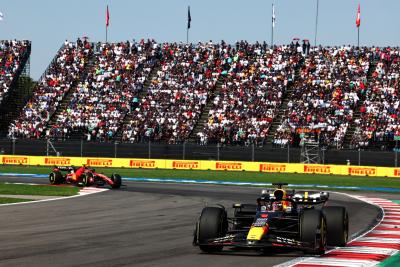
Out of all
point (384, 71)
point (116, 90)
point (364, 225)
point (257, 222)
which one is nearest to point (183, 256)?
point (257, 222)

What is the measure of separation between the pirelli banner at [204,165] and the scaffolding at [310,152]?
1.23ft

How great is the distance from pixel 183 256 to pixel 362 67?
44962 mm

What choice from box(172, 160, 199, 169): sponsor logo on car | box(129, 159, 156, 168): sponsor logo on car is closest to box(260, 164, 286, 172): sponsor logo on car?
box(172, 160, 199, 169): sponsor logo on car

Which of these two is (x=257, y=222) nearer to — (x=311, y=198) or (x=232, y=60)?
(x=311, y=198)

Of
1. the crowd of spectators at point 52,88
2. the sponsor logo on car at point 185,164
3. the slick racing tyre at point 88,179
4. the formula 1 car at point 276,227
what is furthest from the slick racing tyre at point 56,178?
the crowd of spectators at point 52,88

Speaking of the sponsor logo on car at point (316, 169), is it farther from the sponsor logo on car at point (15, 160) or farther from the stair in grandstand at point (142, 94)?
the sponsor logo on car at point (15, 160)

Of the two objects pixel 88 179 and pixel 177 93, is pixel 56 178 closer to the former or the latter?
pixel 88 179

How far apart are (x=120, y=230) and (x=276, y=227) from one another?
4441 mm

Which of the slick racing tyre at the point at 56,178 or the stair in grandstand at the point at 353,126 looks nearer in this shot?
the slick racing tyre at the point at 56,178

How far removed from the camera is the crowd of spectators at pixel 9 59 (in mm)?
64625

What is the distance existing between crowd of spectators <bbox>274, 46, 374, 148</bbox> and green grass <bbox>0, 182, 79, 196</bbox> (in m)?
21.0

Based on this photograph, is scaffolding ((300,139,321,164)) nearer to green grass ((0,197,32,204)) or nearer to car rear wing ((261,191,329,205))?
green grass ((0,197,32,204))

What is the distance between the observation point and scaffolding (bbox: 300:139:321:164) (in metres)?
48.7

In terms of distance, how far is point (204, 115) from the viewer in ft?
187
